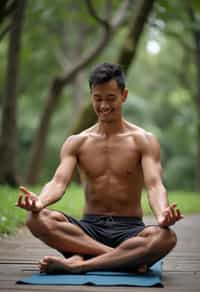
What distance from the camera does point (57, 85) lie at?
55.1ft

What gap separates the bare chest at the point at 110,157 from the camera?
4.72m

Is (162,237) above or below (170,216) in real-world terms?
below

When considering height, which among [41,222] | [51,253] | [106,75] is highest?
[106,75]

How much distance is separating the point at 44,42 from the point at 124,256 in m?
19.0

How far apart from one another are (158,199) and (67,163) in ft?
2.29

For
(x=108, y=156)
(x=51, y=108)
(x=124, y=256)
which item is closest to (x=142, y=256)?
(x=124, y=256)

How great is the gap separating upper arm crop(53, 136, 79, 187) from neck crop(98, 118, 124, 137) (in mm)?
204

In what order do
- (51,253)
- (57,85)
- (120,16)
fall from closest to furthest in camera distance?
(51,253)
(120,16)
(57,85)

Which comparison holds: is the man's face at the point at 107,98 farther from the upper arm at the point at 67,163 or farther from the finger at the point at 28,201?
the finger at the point at 28,201

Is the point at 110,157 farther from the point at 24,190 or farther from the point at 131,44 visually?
the point at 131,44

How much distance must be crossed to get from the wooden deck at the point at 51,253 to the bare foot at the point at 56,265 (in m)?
0.17

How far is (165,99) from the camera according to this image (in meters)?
34.8

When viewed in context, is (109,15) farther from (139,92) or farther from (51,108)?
(139,92)

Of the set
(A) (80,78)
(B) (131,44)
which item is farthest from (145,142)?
(A) (80,78)
